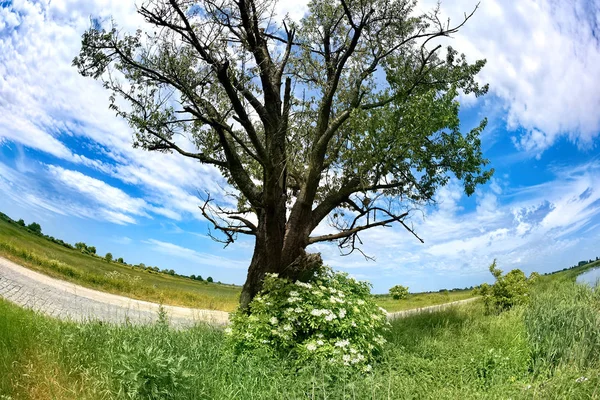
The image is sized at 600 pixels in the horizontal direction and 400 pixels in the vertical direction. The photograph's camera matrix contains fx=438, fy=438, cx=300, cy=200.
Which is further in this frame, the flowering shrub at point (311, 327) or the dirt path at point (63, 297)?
the dirt path at point (63, 297)

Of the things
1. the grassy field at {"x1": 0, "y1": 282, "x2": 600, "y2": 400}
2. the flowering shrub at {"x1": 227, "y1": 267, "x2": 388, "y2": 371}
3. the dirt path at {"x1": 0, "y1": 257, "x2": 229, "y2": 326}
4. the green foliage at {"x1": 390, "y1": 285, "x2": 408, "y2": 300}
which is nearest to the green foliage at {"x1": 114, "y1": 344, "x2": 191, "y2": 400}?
the grassy field at {"x1": 0, "y1": 282, "x2": 600, "y2": 400}

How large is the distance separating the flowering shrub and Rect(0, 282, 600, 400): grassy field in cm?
34

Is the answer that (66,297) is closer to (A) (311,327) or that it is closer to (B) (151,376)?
Result: (A) (311,327)

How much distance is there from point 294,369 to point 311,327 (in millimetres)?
1474

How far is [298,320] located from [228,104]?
6.39 meters

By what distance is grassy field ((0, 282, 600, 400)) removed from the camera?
5.33 m

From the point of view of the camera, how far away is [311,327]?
8.27 m

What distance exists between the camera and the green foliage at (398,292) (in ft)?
93.6

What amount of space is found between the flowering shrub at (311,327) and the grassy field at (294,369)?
0.34 meters

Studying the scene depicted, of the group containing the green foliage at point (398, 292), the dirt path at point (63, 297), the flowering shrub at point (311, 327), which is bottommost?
the dirt path at point (63, 297)

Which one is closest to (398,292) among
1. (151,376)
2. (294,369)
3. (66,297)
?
(66,297)

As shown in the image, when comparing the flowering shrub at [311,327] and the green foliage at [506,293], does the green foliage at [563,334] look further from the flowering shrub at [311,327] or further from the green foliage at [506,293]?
the green foliage at [506,293]

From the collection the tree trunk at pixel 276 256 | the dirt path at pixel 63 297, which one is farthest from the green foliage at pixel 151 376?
the dirt path at pixel 63 297

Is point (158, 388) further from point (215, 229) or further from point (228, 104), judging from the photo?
point (228, 104)
